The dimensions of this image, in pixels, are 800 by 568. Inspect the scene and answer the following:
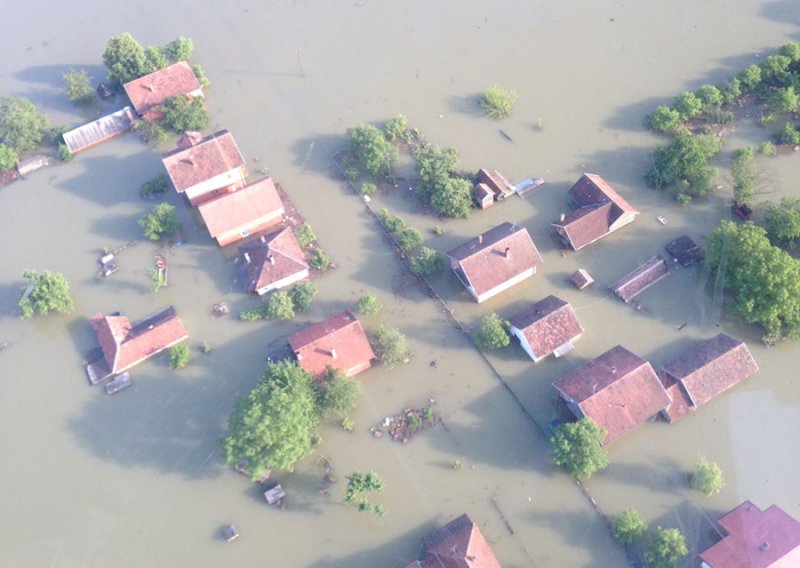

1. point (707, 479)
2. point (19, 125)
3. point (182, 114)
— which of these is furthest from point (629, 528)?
point (19, 125)

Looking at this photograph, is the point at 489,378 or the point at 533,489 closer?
the point at 533,489

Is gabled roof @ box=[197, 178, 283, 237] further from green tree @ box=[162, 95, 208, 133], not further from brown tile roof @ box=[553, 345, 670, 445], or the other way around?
brown tile roof @ box=[553, 345, 670, 445]

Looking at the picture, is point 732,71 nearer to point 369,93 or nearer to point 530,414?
point 369,93

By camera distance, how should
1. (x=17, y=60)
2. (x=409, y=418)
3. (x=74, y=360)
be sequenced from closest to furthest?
1. (x=409, y=418)
2. (x=74, y=360)
3. (x=17, y=60)

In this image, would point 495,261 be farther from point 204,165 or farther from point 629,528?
point 204,165

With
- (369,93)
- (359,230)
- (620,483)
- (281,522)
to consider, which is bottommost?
(620,483)

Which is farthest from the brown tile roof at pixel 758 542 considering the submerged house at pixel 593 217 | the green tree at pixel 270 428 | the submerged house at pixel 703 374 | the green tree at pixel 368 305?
the green tree at pixel 368 305

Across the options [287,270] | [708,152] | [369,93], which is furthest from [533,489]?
[369,93]
